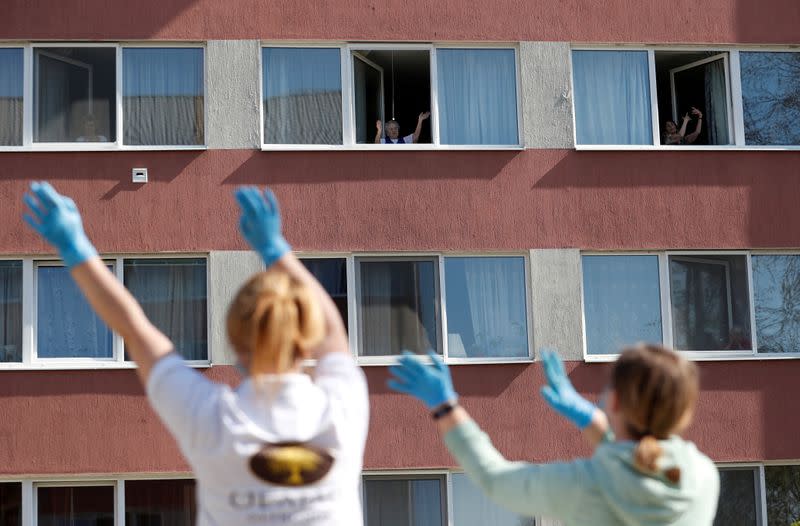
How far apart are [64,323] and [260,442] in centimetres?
1380

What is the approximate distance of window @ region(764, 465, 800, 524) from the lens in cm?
1691

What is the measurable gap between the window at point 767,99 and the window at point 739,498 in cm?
415

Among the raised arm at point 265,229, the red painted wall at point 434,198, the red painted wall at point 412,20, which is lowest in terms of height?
the raised arm at point 265,229

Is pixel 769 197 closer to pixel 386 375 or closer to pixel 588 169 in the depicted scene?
pixel 588 169

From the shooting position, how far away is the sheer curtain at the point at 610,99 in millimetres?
17234

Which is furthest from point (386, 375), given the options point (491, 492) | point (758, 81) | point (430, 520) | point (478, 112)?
point (491, 492)

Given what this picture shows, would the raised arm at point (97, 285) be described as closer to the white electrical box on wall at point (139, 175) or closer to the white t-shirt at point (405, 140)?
the white electrical box on wall at point (139, 175)

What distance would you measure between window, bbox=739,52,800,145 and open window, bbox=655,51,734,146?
0.24 metres

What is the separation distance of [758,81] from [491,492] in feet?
49.0

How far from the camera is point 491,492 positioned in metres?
3.50

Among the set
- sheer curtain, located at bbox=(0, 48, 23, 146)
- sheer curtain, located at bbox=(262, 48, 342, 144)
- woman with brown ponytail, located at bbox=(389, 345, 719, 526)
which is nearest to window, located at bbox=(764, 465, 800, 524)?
sheer curtain, located at bbox=(262, 48, 342, 144)

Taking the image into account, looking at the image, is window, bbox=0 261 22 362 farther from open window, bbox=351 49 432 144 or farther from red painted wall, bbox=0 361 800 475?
open window, bbox=351 49 432 144

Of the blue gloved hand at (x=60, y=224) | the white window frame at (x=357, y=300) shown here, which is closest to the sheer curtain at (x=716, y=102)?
the white window frame at (x=357, y=300)

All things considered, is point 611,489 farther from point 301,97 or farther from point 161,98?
point 161,98
